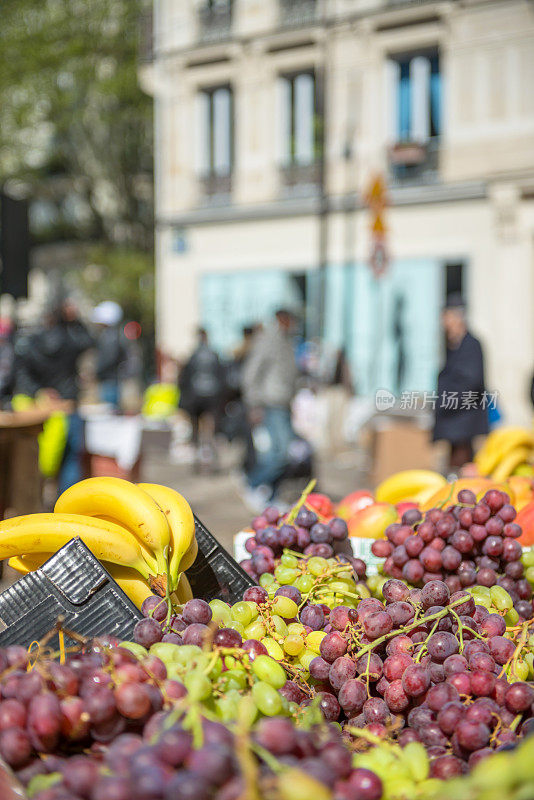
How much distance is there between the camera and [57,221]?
20516 mm

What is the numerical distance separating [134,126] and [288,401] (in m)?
14.4

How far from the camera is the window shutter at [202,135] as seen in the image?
13719 mm

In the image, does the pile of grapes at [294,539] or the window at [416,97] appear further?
the window at [416,97]

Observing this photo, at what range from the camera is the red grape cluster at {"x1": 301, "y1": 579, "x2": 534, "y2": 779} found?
3.60ft

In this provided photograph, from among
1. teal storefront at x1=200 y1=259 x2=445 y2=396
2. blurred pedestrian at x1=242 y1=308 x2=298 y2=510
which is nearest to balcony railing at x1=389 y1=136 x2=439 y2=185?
teal storefront at x1=200 y1=259 x2=445 y2=396

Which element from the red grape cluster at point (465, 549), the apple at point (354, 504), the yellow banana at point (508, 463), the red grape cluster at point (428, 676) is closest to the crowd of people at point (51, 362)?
the yellow banana at point (508, 463)

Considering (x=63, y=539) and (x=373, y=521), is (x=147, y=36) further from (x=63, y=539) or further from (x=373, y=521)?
(x=63, y=539)

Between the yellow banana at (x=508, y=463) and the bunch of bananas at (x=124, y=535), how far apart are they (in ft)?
5.00

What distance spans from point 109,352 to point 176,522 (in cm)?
730

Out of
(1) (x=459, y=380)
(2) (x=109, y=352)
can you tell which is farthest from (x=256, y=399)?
(2) (x=109, y=352)

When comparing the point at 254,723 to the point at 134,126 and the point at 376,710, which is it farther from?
the point at 134,126

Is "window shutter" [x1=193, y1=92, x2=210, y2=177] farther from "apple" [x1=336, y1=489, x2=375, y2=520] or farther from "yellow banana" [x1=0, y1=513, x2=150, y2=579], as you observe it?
"yellow banana" [x1=0, y1=513, x2=150, y2=579]

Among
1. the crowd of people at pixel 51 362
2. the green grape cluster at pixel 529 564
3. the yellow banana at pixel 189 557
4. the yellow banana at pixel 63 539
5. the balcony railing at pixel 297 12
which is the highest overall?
the balcony railing at pixel 297 12

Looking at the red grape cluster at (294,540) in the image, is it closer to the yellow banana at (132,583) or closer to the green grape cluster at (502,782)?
the yellow banana at (132,583)
